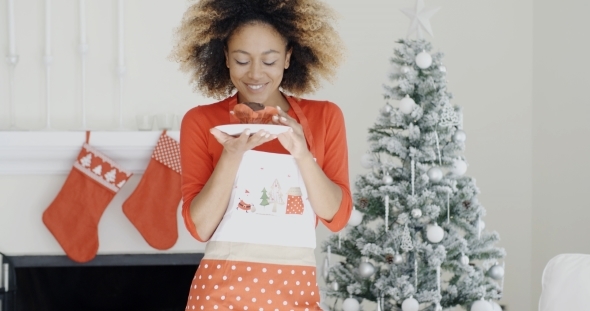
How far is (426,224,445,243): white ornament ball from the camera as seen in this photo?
2.51 metres

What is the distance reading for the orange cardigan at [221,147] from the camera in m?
1.59

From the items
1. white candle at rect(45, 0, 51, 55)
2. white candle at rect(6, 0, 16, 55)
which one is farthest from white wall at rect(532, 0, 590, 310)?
white candle at rect(6, 0, 16, 55)

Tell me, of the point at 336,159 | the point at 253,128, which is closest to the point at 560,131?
the point at 336,159

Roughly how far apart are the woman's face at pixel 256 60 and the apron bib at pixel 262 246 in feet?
0.42

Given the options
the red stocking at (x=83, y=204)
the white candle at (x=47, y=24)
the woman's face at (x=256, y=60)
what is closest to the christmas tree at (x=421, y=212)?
the red stocking at (x=83, y=204)

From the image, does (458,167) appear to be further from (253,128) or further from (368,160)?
(253,128)

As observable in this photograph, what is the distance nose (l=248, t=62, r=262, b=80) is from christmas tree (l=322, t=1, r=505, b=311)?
44.0 inches

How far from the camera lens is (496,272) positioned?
2600 millimetres

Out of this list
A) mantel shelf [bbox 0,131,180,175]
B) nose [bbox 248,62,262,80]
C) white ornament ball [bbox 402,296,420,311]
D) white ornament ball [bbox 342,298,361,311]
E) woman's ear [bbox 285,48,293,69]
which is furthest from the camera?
mantel shelf [bbox 0,131,180,175]

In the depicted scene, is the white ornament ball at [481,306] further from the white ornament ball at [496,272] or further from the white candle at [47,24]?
the white candle at [47,24]

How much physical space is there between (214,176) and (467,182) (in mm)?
1369

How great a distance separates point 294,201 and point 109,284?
176 cm

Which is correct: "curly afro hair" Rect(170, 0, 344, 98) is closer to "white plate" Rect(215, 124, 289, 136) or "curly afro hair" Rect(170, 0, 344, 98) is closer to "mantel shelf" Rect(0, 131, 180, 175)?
"white plate" Rect(215, 124, 289, 136)

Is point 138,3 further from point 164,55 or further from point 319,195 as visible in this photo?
point 319,195
